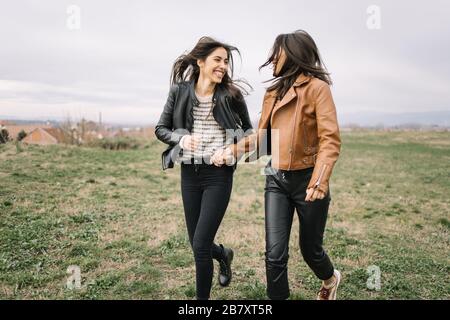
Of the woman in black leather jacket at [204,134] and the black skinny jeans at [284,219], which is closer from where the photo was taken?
the black skinny jeans at [284,219]

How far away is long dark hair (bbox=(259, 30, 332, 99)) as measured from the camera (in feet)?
11.9

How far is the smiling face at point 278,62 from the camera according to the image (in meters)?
3.71

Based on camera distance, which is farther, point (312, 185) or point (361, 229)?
point (361, 229)

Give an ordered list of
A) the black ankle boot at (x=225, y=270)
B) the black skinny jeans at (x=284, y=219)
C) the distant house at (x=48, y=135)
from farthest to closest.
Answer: the distant house at (x=48, y=135) < the black ankle boot at (x=225, y=270) < the black skinny jeans at (x=284, y=219)

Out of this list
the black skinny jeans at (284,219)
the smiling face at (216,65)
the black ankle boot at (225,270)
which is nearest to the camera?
the black skinny jeans at (284,219)

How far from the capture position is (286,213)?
3.68 metres

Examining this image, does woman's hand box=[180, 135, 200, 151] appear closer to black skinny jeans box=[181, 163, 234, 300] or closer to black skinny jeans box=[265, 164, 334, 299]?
black skinny jeans box=[181, 163, 234, 300]

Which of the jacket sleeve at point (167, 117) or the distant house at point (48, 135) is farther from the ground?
the jacket sleeve at point (167, 117)

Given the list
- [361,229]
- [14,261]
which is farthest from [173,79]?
[361,229]

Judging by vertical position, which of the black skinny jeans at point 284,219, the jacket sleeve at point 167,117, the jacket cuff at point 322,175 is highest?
the jacket sleeve at point 167,117

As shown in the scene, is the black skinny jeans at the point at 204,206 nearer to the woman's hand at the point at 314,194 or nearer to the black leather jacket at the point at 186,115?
the black leather jacket at the point at 186,115

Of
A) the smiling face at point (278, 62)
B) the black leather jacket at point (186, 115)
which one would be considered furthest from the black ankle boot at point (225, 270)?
the smiling face at point (278, 62)
